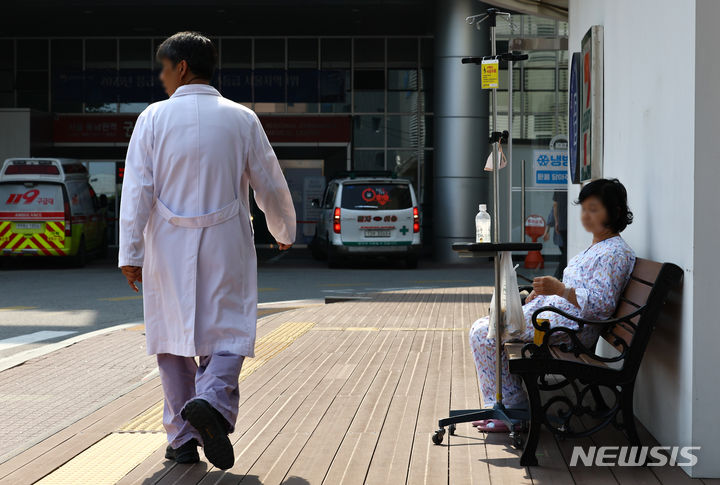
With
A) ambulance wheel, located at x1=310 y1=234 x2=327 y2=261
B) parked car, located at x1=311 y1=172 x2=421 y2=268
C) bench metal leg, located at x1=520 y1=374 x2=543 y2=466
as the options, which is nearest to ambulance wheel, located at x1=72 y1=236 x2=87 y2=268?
ambulance wheel, located at x1=310 y1=234 x2=327 y2=261

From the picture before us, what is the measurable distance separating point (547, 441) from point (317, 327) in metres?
5.15

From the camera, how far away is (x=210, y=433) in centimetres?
399

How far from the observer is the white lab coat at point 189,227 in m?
4.28

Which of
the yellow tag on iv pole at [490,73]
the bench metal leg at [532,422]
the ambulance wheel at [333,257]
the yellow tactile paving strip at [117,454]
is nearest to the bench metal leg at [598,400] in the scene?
the bench metal leg at [532,422]

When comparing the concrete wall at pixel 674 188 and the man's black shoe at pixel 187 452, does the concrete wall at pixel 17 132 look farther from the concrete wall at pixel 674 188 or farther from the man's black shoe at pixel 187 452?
the man's black shoe at pixel 187 452

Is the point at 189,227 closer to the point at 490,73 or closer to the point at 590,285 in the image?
the point at 590,285

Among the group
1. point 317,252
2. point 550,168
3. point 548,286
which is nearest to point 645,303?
point 548,286

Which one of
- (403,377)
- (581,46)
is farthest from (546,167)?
(403,377)

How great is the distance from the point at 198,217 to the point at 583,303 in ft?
6.15

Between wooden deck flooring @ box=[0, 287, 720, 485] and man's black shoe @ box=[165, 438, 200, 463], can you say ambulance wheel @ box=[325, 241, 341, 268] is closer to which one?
wooden deck flooring @ box=[0, 287, 720, 485]

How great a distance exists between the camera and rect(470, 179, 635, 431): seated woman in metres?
4.82

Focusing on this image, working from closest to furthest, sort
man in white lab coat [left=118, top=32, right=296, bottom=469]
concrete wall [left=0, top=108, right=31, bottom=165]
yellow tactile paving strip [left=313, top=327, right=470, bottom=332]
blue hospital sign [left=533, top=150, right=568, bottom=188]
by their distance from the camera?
man in white lab coat [left=118, top=32, right=296, bottom=469], yellow tactile paving strip [left=313, top=327, right=470, bottom=332], blue hospital sign [left=533, top=150, right=568, bottom=188], concrete wall [left=0, top=108, right=31, bottom=165]

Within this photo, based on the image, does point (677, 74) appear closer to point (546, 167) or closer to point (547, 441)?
point (547, 441)

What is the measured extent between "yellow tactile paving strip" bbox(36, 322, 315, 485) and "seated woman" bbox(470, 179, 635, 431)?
1.67 meters
